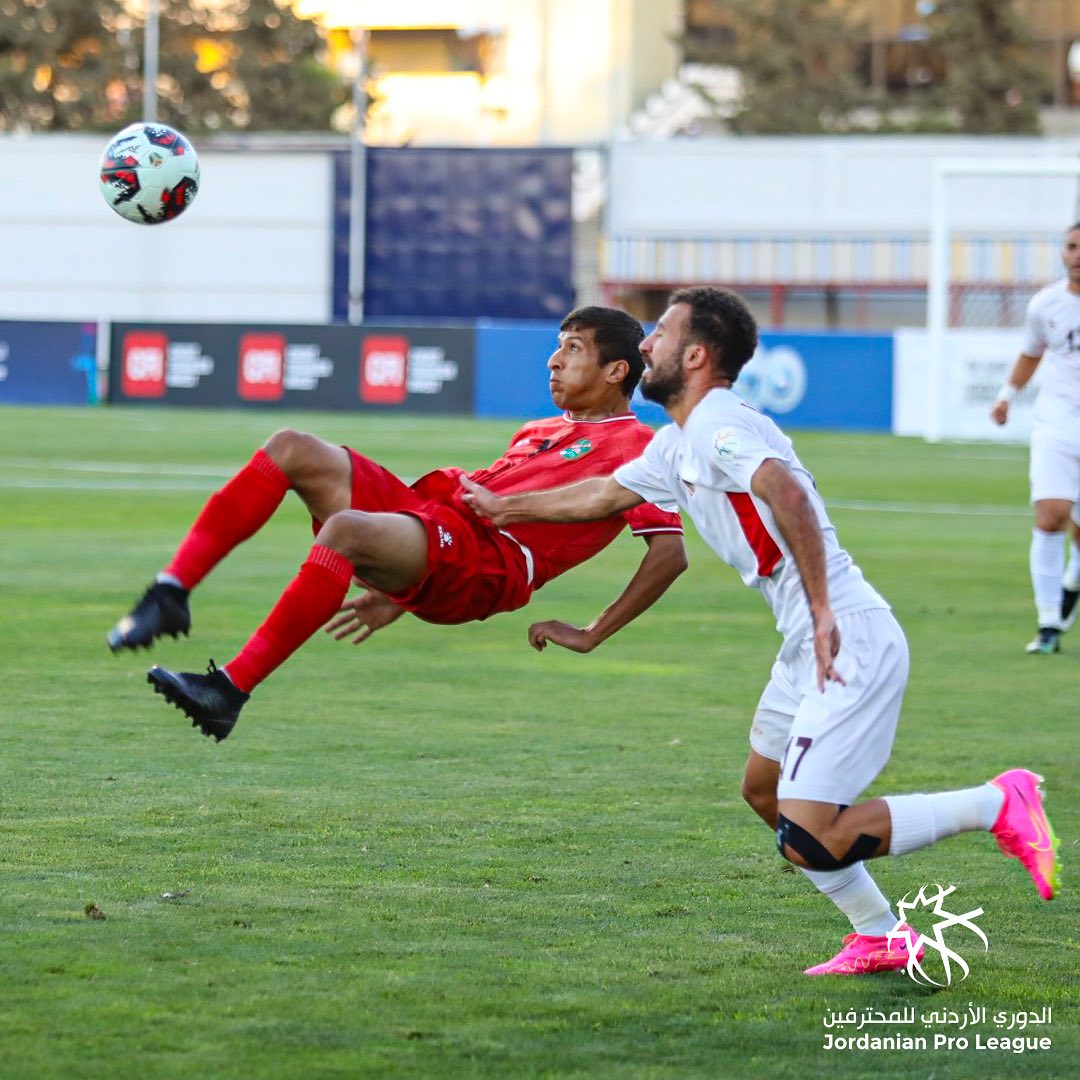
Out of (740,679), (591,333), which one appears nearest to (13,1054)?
(591,333)

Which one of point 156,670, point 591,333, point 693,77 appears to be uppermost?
point 693,77

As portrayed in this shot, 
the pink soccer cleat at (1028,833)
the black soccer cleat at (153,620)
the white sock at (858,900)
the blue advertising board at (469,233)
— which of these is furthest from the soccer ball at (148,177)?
the blue advertising board at (469,233)

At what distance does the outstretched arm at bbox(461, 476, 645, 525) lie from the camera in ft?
20.1

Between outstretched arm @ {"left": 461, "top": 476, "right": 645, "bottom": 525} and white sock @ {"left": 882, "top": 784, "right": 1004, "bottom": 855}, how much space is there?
117 centimetres

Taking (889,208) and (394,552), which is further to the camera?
(889,208)

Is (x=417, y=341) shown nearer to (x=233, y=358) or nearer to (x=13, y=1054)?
(x=233, y=358)

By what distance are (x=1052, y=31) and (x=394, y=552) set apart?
58.7 m

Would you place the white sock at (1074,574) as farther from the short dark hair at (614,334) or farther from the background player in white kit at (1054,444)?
the short dark hair at (614,334)

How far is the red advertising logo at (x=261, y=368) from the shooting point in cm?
3466

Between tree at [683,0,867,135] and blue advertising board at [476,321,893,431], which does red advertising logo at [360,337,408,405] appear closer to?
blue advertising board at [476,321,893,431]

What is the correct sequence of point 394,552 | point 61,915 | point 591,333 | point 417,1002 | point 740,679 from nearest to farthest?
point 417,1002, point 61,915, point 394,552, point 591,333, point 740,679

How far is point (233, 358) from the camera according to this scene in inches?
1382

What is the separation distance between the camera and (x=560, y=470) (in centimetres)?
718

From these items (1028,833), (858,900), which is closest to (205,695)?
(858,900)
